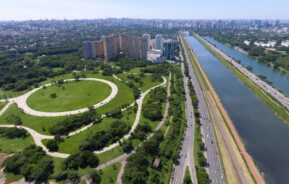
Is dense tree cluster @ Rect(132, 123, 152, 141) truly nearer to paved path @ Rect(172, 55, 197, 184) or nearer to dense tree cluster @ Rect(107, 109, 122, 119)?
paved path @ Rect(172, 55, 197, 184)

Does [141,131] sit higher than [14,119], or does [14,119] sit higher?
[141,131]

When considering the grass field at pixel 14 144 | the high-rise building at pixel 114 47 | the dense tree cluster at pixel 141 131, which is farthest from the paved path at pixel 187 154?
the high-rise building at pixel 114 47

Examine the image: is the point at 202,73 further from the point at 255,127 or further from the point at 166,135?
the point at 166,135

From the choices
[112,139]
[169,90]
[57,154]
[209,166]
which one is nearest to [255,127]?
[209,166]

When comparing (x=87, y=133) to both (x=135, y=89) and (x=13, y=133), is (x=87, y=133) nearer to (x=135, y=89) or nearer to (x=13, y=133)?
(x=13, y=133)

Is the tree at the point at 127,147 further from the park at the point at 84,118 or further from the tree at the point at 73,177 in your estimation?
the tree at the point at 73,177

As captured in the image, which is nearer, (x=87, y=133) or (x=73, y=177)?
(x=73, y=177)

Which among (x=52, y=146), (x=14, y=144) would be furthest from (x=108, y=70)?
(x=52, y=146)
